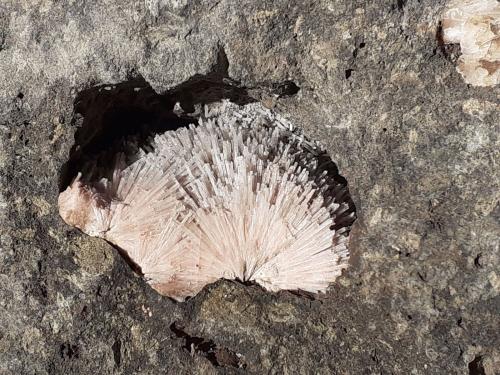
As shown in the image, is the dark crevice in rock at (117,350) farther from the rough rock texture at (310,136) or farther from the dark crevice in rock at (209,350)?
the dark crevice in rock at (209,350)

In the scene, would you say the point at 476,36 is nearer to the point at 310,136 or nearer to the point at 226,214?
the point at 310,136

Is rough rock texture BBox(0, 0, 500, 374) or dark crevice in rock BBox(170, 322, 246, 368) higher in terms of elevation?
rough rock texture BBox(0, 0, 500, 374)

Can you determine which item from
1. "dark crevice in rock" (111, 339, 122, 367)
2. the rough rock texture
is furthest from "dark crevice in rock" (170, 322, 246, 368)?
"dark crevice in rock" (111, 339, 122, 367)

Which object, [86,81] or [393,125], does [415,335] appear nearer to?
[393,125]

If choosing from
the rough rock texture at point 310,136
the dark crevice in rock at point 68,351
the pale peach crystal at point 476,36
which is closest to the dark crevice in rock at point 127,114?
the rough rock texture at point 310,136

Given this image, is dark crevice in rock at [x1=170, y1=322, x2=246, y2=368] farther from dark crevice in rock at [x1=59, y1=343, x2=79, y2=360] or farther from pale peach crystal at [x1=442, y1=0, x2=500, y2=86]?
pale peach crystal at [x1=442, y1=0, x2=500, y2=86]
